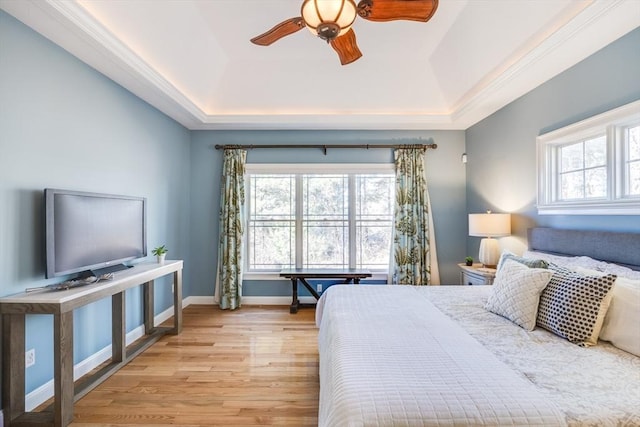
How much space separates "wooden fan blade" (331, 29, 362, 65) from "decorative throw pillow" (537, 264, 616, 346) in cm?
211

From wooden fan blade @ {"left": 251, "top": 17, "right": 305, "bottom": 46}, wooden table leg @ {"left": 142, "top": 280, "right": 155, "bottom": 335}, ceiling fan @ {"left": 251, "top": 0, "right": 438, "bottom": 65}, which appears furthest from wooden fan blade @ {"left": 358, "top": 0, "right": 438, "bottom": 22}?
wooden table leg @ {"left": 142, "top": 280, "right": 155, "bottom": 335}

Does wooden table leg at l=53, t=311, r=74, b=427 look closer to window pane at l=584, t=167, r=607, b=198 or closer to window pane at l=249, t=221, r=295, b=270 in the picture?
window pane at l=249, t=221, r=295, b=270

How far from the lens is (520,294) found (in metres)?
1.85

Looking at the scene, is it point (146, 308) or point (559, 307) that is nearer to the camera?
point (559, 307)

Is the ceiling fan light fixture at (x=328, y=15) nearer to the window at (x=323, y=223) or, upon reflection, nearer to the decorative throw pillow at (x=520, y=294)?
the decorative throw pillow at (x=520, y=294)

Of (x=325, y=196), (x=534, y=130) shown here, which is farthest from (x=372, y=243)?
(x=534, y=130)

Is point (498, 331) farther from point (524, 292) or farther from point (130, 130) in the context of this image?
point (130, 130)

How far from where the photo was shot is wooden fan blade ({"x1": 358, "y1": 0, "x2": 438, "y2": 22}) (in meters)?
1.71

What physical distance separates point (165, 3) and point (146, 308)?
300 centimetres

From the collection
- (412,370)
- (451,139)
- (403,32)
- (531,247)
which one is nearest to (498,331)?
(412,370)

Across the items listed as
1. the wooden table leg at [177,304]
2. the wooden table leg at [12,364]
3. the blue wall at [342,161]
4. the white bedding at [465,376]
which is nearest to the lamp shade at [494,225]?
the blue wall at [342,161]

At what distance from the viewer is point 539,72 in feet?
8.48

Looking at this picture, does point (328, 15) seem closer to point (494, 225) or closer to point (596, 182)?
point (596, 182)

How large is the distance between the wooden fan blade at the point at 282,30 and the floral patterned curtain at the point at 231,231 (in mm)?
2302
